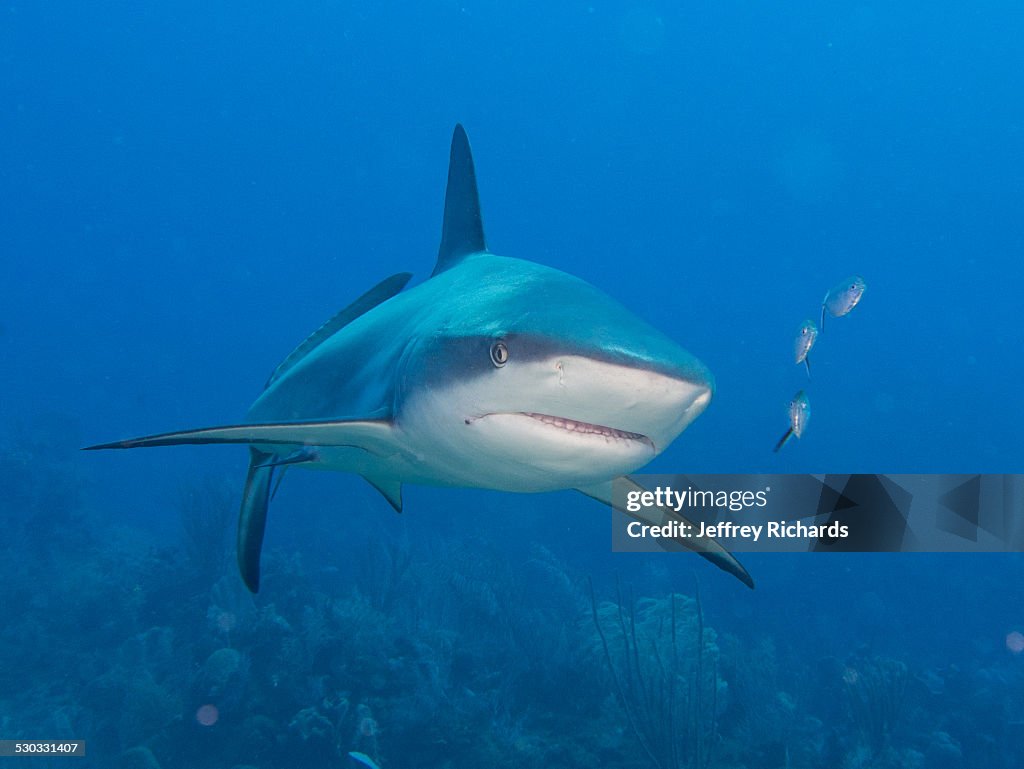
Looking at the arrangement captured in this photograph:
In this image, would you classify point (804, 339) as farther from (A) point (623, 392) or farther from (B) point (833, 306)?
(A) point (623, 392)

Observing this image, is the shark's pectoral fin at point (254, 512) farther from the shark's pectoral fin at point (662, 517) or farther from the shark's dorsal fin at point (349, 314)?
the shark's pectoral fin at point (662, 517)

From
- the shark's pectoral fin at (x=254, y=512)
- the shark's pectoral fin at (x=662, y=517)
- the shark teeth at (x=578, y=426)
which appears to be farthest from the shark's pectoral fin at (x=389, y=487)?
the shark teeth at (x=578, y=426)

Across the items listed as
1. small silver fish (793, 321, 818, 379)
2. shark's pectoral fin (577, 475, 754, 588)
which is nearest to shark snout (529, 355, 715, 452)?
shark's pectoral fin (577, 475, 754, 588)

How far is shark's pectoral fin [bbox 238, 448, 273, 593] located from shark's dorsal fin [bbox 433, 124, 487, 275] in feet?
5.98

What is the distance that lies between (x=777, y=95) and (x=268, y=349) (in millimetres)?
103983

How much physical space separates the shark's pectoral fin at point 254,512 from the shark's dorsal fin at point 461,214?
182 centimetres

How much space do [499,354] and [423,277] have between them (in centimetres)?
A: 12649

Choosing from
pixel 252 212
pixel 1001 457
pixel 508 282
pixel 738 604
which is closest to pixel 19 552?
pixel 508 282

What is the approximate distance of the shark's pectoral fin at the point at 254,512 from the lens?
4145 mm

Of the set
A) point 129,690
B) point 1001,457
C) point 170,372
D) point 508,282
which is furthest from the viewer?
point 170,372

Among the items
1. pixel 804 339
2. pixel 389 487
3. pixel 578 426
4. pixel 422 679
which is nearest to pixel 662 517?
pixel 389 487

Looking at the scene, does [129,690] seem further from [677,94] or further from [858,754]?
[677,94]

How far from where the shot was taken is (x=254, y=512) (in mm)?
4242

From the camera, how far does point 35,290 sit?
143625 millimetres
